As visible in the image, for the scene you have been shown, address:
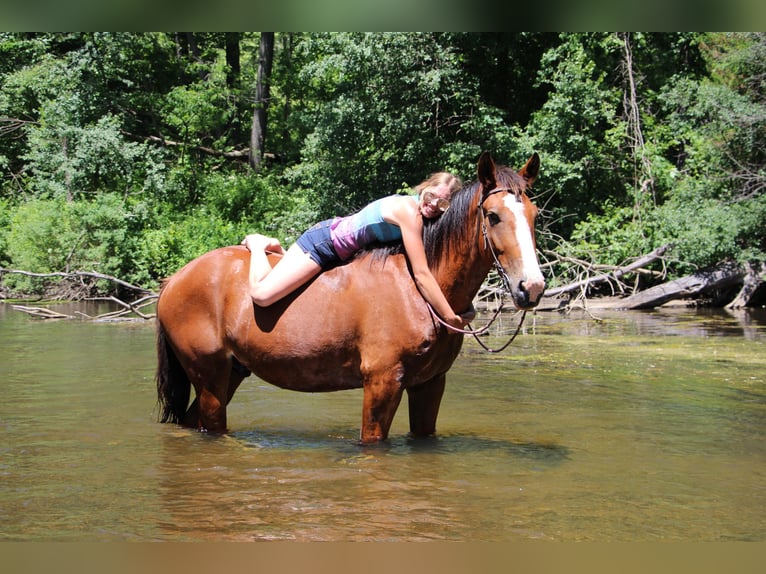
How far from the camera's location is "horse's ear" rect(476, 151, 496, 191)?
16.7 ft

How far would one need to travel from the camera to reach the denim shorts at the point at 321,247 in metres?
5.76

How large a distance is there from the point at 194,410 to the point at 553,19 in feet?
16.0

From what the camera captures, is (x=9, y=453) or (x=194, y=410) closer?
(x=9, y=453)

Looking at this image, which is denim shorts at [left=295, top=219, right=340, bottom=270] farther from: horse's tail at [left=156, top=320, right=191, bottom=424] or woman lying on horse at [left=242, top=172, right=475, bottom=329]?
horse's tail at [left=156, top=320, right=191, bottom=424]

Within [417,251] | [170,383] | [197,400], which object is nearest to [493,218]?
[417,251]

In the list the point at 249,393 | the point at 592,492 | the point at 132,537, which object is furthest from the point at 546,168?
the point at 132,537

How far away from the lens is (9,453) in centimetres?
571

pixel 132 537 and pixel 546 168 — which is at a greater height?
pixel 546 168

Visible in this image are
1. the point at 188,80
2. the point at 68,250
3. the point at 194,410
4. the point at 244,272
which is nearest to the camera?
the point at 244,272

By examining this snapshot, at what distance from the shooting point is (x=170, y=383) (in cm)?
651

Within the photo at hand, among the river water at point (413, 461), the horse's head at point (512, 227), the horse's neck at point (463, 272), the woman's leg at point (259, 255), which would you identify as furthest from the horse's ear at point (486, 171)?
the river water at point (413, 461)

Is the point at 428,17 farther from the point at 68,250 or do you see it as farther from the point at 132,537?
the point at 68,250

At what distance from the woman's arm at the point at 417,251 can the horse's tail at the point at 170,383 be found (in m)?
2.06

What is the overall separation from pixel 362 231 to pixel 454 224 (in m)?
0.63
